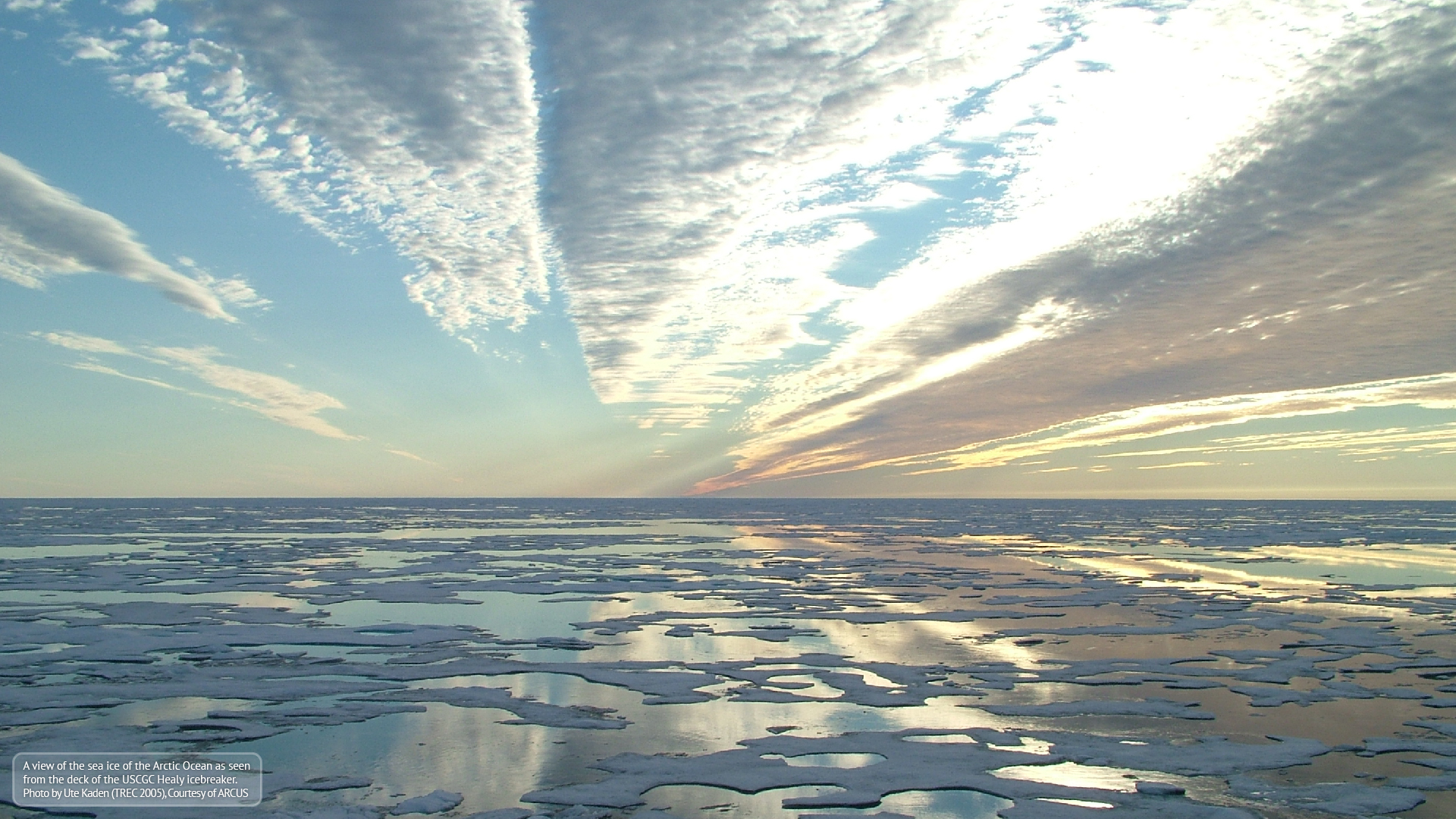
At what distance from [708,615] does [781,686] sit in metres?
4.95

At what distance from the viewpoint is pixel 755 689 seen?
8.71 metres

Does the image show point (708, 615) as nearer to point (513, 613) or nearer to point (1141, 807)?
point (513, 613)

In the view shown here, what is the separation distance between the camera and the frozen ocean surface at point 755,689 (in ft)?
19.2

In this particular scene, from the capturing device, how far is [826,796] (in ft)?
18.7

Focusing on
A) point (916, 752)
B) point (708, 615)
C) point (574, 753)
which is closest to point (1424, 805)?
point (916, 752)

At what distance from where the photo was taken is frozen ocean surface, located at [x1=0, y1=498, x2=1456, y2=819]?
19.2 ft
